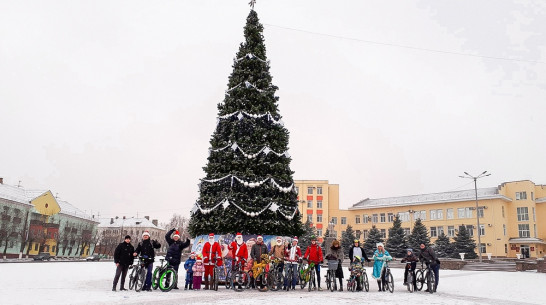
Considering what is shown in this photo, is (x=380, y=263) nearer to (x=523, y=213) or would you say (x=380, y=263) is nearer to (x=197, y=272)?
(x=197, y=272)

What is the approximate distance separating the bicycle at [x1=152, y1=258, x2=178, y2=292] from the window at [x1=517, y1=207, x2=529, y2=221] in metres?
66.4

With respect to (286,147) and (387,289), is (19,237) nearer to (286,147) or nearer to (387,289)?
(286,147)

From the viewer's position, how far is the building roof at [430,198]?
65875 mm

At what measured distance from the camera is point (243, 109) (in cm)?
1861

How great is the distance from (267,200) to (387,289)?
18.7 feet

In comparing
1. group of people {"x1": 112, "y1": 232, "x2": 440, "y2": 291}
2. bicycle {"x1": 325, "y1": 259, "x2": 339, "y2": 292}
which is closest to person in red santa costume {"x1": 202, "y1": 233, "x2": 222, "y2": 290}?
group of people {"x1": 112, "y1": 232, "x2": 440, "y2": 291}

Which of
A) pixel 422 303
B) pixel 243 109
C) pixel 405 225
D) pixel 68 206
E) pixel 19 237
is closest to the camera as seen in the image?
pixel 422 303

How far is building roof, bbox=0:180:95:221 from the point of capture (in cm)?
6425

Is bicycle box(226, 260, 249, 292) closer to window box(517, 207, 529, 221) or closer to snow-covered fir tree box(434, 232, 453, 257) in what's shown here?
snow-covered fir tree box(434, 232, 453, 257)

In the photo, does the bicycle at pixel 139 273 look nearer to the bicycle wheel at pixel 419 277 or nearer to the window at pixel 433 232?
the bicycle wheel at pixel 419 277

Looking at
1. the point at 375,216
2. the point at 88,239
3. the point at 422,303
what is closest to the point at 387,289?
the point at 422,303

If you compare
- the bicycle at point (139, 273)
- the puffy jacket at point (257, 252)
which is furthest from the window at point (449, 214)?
the bicycle at point (139, 273)

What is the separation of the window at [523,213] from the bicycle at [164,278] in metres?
66.4

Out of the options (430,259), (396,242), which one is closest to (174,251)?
(430,259)
